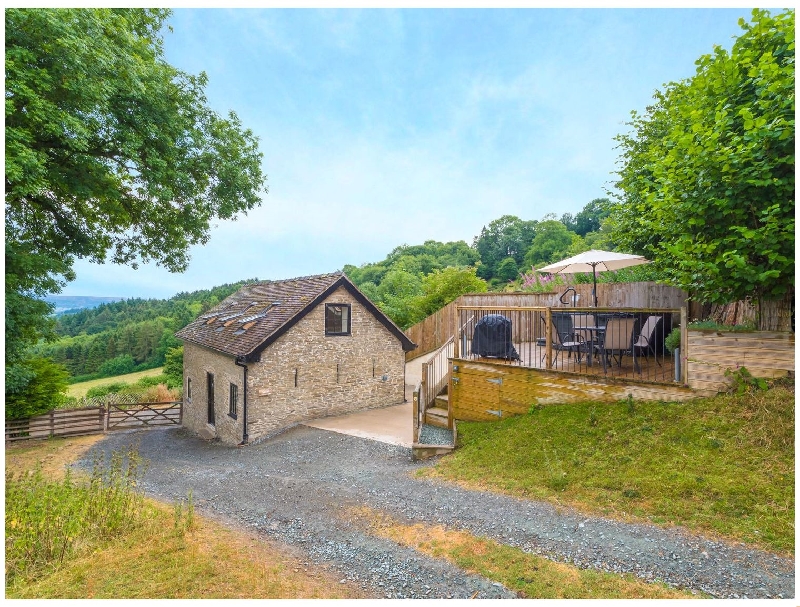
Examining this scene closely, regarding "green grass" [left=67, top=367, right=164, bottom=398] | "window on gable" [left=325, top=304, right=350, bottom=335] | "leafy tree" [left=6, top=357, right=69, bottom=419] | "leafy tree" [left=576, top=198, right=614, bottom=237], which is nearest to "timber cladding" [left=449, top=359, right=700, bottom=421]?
"window on gable" [left=325, top=304, right=350, bottom=335]

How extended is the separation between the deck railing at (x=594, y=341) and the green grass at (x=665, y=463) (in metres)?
0.92

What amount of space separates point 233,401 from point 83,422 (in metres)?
9.46

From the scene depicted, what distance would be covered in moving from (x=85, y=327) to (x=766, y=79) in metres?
74.5

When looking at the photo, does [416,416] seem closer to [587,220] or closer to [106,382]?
[106,382]

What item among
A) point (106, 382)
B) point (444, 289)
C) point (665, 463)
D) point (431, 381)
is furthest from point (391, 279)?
point (106, 382)

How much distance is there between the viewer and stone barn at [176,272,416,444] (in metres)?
12.1

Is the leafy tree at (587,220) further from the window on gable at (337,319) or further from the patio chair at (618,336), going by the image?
the patio chair at (618,336)

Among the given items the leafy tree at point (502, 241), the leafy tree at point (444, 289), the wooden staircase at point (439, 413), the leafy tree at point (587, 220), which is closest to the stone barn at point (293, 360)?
the wooden staircase at point (439, 413)

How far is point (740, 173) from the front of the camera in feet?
17.1

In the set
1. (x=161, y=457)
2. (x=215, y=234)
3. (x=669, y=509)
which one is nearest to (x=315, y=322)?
(x=215, y=234)

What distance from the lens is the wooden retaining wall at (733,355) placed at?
18.4 feet

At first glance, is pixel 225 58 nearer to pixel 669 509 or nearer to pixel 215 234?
pixel 215 234

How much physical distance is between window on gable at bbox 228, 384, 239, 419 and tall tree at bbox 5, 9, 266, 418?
4628mm

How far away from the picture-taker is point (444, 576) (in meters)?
4.01
